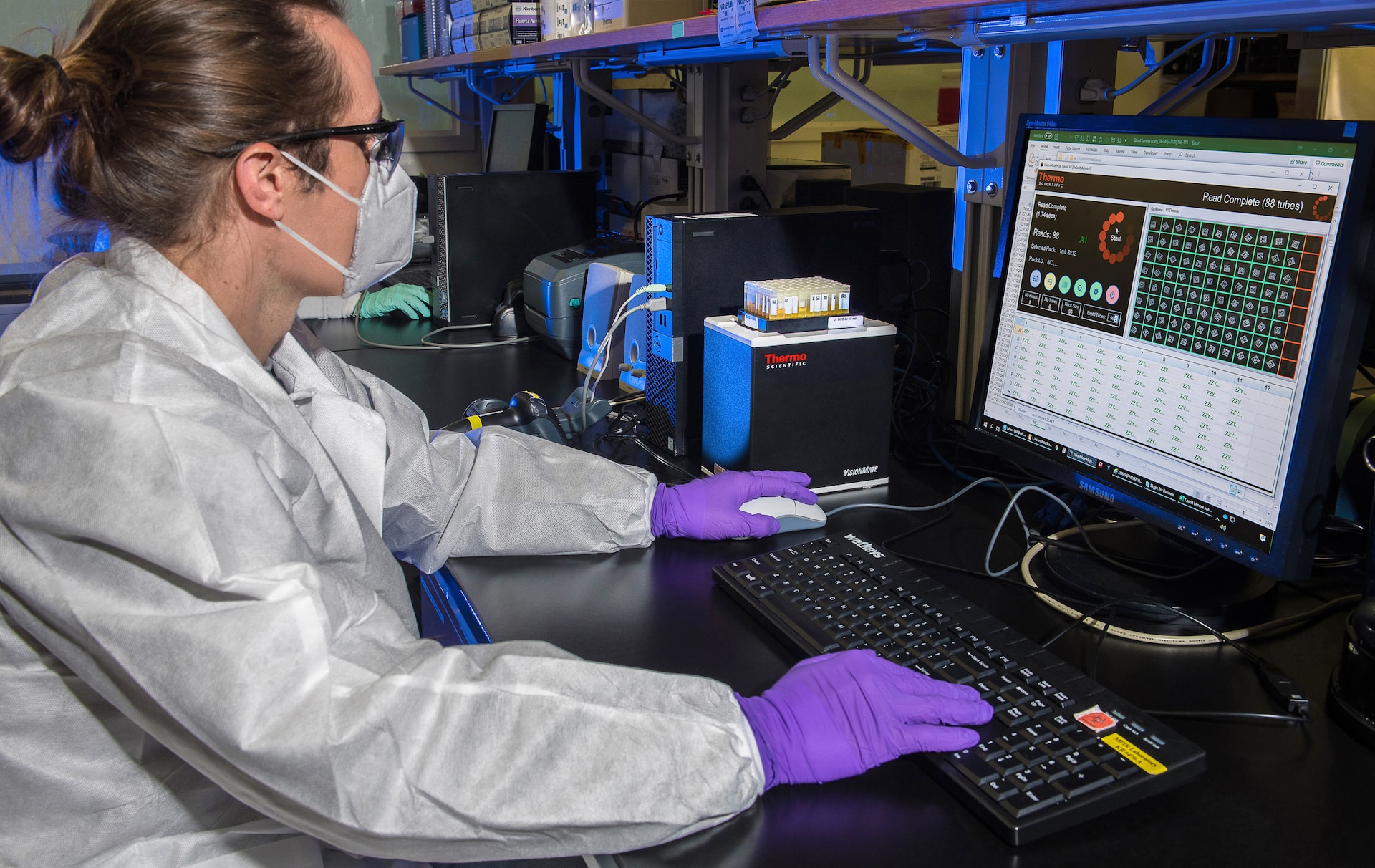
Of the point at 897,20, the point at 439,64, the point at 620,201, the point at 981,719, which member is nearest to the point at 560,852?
the point at 981,719

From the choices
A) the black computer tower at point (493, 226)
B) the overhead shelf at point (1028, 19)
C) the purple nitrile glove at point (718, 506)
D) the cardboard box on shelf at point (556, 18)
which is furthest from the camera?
the black computer tower at point (493, 226)

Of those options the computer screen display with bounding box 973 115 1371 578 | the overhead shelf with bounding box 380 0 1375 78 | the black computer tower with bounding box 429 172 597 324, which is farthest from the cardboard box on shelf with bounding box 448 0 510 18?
the computer screen display with bounding box 973 115 1371 578

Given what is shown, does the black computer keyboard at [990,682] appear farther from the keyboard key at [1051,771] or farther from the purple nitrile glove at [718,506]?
the purple nitrile glove at [718,506]

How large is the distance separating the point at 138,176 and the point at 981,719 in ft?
2.46

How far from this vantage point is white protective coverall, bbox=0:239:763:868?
64 cm

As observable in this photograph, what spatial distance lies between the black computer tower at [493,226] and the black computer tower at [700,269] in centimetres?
89

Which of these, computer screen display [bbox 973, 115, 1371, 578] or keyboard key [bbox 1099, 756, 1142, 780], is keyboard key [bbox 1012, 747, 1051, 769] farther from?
computer screen display [bbox 973, 115, 1371, 578]

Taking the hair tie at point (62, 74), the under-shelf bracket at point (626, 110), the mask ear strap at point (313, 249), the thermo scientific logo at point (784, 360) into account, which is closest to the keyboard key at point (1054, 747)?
the thermo scientific logo at point (784, 360)

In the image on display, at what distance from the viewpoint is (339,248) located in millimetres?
976

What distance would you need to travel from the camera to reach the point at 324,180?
93 cm

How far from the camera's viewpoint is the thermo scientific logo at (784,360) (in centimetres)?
116

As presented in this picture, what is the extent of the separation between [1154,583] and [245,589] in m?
0.74

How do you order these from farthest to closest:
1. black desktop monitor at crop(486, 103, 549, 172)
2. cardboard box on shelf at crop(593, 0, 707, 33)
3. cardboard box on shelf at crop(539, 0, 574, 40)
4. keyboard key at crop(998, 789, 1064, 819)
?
black desktop monitor at crop(486, 103, 549, 172), cardboard box on shelf at crop(539, 0, 574, 40), cardboard box on shelf at crop(593, 0, 707, 33), keyboard key at crop(998, 789, 1064, 819)

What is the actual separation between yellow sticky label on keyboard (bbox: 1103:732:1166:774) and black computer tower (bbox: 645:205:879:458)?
75 centimetres
